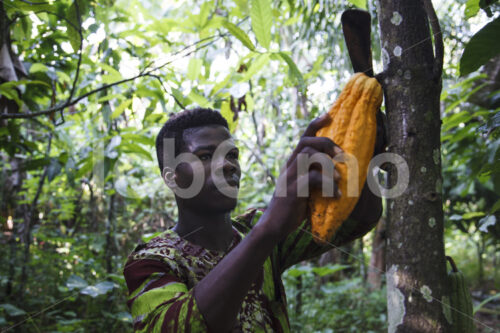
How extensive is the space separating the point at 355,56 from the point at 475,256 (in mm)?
9286

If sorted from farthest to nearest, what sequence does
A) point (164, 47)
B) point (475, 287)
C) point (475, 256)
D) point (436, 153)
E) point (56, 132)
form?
point (475, 256)
point (475, 287)
point (164, 47)
point (56, 132)
point (436, 153)

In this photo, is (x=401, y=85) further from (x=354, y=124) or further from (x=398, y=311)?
(x=398, y=311)

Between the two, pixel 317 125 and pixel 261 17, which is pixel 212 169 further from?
pixel 261 17

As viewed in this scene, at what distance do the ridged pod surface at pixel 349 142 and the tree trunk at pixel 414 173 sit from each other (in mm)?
69

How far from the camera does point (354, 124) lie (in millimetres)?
910

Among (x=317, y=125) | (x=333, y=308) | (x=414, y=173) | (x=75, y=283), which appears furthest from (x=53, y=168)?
(x=333, y=308)

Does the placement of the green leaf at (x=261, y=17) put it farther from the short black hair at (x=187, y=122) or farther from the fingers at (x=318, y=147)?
the fingers at (x=318, y=147)

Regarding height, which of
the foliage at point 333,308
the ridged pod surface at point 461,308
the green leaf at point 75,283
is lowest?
the foliage at point 333,308

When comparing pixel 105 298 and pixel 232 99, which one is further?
pixel 105 298

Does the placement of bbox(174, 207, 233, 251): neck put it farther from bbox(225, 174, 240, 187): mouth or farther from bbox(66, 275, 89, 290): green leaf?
bbox(66, 275, 89, 290): green leaf

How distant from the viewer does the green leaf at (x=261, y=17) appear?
1.43 m

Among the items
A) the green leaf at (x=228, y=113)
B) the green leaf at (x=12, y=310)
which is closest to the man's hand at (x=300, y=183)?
the green leaf at (x=228, y=113)

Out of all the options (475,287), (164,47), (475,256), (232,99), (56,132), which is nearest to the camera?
(232,99)

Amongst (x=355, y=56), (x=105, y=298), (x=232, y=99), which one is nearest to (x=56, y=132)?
(x=232, y=99)
